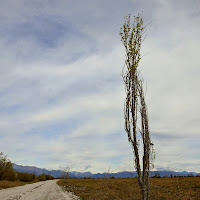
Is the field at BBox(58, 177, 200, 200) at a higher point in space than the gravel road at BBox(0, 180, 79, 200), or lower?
higher

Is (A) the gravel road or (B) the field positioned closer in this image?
(B) the field

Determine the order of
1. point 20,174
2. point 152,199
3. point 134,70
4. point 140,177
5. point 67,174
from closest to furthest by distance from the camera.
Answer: point 140,177 → point 134,70 → point 152,199 → point 20,174 → point 67,174

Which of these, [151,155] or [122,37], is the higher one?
[122,37]

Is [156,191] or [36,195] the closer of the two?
[156,191]

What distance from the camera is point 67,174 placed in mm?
62656

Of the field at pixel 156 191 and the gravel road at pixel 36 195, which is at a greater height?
the field at pixel 156 191

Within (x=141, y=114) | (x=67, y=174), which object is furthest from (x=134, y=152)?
(x=67, y=174)

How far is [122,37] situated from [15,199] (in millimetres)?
12015

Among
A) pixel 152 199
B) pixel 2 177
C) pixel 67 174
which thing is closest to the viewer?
pixel 152 199

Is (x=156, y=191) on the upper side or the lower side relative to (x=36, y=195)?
upper

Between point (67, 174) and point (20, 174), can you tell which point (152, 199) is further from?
point (67, 174)

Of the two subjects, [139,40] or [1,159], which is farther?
[1,159]

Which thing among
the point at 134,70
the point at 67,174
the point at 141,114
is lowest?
the point at 67,174

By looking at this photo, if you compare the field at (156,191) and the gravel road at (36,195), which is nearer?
the field at (156,191)
